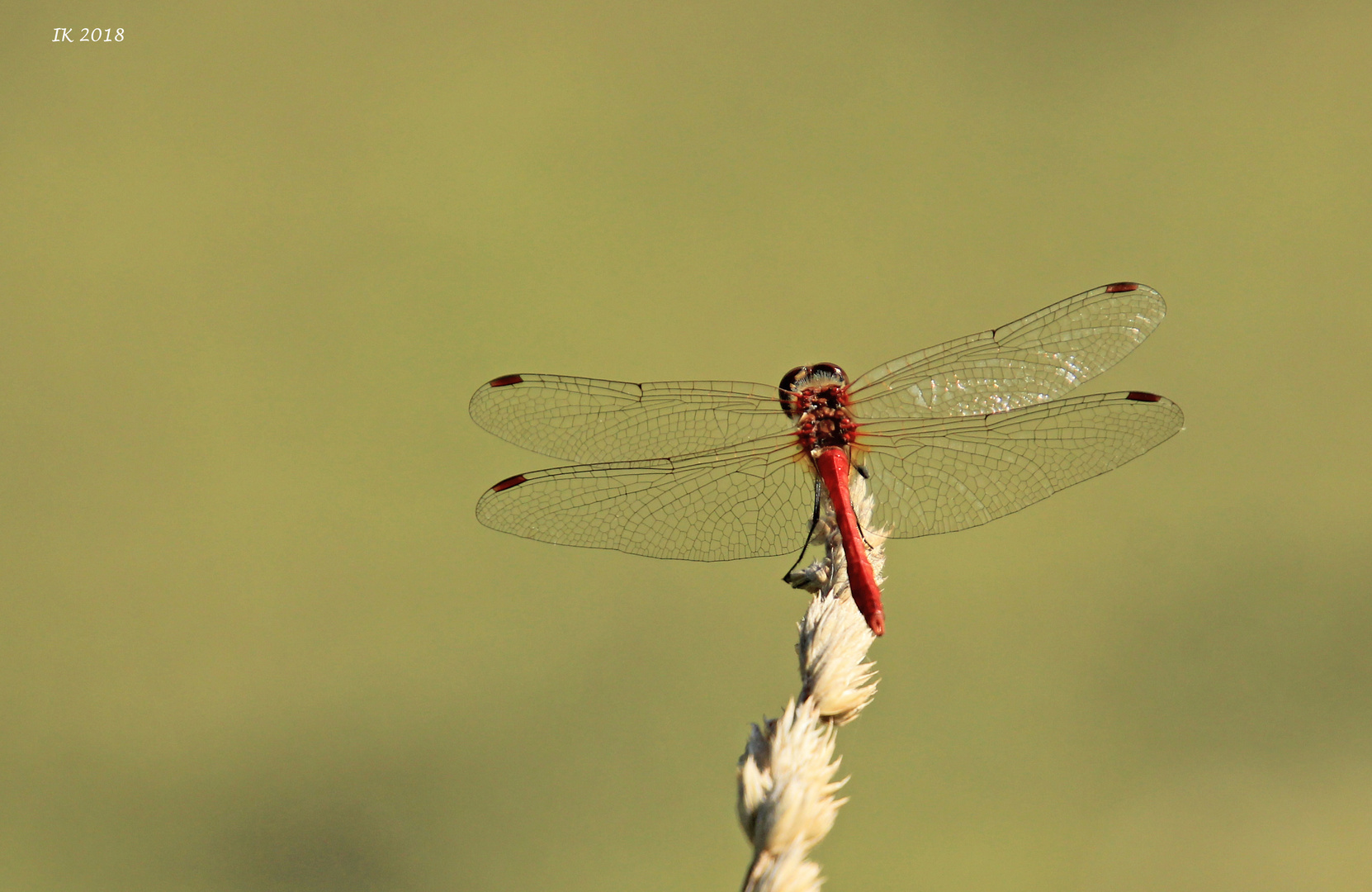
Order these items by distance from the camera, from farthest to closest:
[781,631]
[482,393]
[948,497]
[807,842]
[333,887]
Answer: [781,631] < [333,887] < [482,393] < [948,497] < [807,842]

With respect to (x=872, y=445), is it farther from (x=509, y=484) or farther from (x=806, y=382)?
(x=509, y=484)

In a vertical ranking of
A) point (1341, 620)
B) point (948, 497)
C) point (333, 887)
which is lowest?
point (333, 887)

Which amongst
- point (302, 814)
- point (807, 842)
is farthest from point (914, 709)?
point (807, 842)

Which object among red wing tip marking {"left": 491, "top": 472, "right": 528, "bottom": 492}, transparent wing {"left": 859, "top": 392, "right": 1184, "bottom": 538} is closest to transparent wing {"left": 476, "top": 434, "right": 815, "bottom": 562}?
red wing tip marking {"left": 491, "top": 472, "right": 528, "bottom": 492}

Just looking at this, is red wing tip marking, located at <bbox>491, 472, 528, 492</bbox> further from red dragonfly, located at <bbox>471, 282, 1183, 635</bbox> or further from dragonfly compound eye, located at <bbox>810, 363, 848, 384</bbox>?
dragonfly compound eye, located at <bbox>810, 363, 848, 384</bbox>

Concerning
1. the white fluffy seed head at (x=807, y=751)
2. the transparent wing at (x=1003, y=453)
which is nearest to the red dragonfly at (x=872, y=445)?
the transparent wing at (x=1003, y=453)

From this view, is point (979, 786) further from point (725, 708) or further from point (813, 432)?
point (813, 432)
